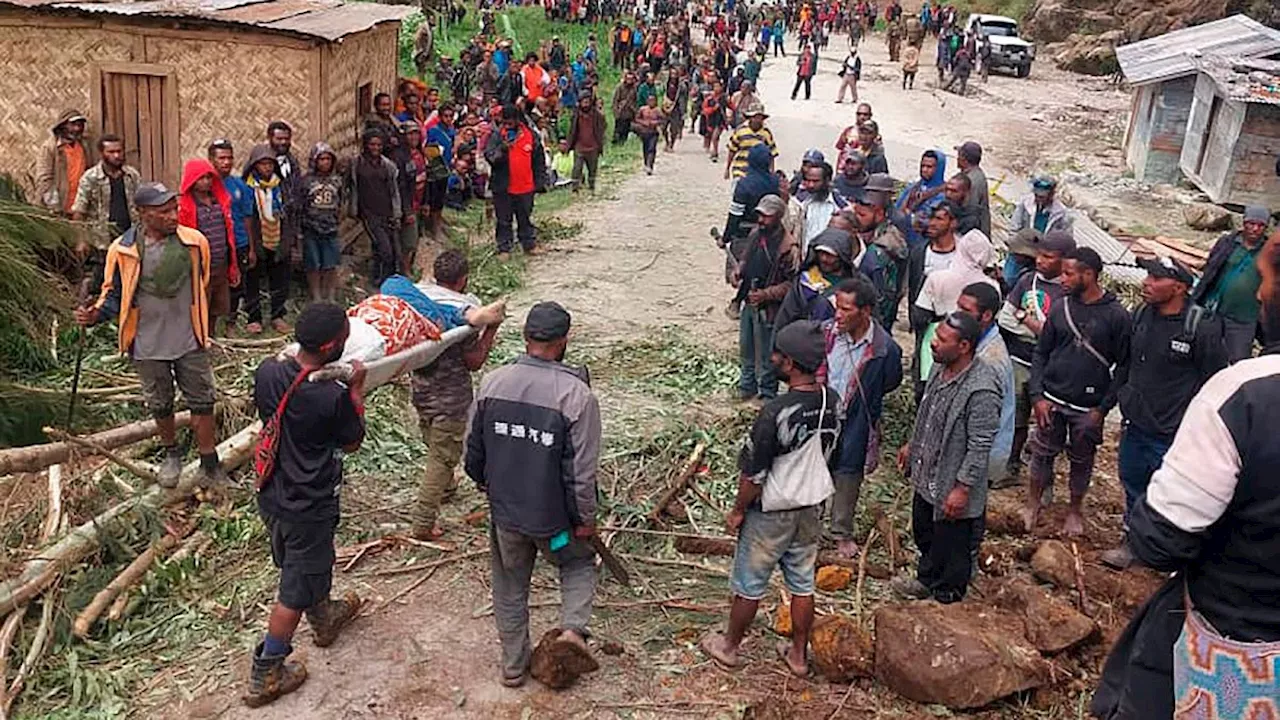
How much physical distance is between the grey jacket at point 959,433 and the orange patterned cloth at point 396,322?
257 centimetres

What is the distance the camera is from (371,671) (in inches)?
199

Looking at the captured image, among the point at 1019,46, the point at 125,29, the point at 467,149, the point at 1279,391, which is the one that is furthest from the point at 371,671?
the point at 1019,46

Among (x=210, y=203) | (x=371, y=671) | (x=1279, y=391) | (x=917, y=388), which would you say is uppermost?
(x=1279, y=391)

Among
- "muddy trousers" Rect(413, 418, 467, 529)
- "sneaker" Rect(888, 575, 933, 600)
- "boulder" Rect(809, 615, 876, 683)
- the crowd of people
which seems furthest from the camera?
"muddy trousers" Rect(413, 418, 467, 529)

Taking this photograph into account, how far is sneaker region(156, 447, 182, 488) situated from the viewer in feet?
20.6

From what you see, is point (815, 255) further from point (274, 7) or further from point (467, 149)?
point (467, 149)

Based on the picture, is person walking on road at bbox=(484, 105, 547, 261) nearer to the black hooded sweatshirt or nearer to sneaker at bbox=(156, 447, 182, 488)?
sneaker at bbox=(156, 447, 182, 488)

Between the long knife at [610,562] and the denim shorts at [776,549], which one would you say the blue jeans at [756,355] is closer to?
the long knife at [610,562]

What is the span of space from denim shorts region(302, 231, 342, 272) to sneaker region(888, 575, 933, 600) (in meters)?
5.89

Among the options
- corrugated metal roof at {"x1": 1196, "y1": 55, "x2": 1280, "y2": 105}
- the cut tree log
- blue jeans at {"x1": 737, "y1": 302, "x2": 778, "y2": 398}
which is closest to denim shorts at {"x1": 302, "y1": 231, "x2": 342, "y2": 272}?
the cut tree log

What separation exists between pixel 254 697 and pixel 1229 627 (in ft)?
12.4

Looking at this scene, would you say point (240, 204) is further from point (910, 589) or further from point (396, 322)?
point (910, 589)

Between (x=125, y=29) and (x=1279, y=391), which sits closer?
Answer: (x=1279, y=391)

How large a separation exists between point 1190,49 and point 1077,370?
50.0 feet
